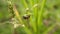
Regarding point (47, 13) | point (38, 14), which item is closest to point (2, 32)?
point (38, 14)

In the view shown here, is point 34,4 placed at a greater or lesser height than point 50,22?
greater

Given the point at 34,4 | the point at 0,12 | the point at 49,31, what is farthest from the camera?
the point at 0,12

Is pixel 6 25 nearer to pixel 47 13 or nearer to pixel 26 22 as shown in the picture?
pixel 26 22

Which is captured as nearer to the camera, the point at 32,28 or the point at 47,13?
the point at 32,28

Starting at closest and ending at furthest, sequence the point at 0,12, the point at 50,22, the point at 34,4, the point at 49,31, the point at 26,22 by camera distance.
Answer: the point at 34,4, the point at 26,22, the point at 49,31, the point at 50,22, the point at 0,12

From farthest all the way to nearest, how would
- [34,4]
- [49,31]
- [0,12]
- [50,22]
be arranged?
[0,12], [50,22], [49,31], [34,4]

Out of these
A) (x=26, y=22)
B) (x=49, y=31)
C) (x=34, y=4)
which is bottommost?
(x=49, y=31)

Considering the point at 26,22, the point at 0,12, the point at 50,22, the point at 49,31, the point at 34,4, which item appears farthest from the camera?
the point at 0,12

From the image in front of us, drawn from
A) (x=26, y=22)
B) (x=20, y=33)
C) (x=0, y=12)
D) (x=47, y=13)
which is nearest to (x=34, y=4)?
(x=26, y=22)

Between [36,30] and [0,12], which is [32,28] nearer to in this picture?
[36,30]
